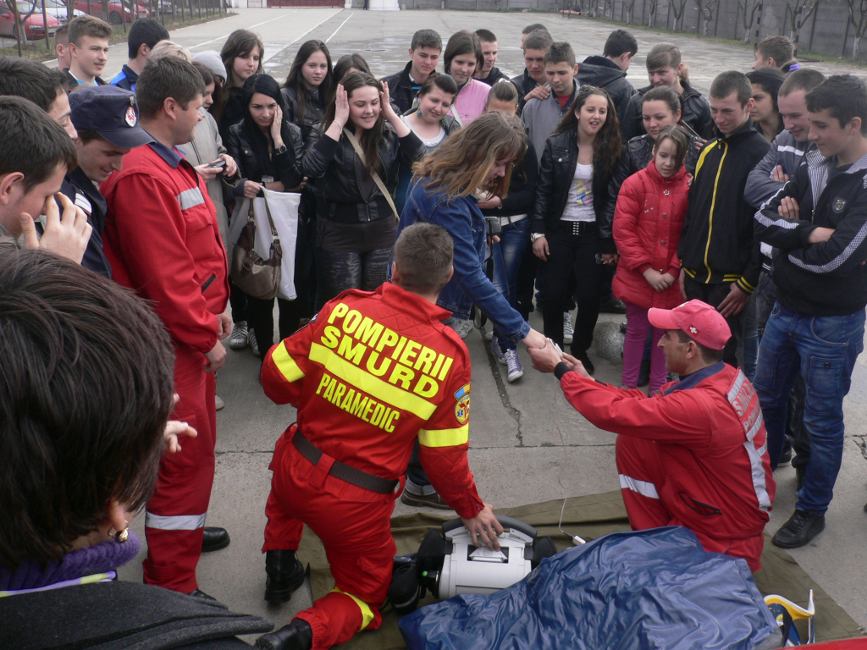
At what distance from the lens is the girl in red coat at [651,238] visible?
4.75m

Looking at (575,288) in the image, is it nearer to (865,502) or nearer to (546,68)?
(546,68)

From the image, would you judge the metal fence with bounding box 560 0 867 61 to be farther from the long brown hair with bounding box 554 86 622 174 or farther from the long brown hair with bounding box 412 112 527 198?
the long brown hair with bounding box 412 112 527 198

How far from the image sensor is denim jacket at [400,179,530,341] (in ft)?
12.5

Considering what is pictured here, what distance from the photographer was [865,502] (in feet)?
13.6

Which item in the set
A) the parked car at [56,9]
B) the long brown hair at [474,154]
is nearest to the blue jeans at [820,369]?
the long brown hair at [474,154]

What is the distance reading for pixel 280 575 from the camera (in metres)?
3.32

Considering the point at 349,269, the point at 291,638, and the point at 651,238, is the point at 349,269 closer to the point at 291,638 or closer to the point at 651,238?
the point at 651,238

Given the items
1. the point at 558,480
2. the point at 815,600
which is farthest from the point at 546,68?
the point at 815,600

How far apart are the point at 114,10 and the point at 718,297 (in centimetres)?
3285

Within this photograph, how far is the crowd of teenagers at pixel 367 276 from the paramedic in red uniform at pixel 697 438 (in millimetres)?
17

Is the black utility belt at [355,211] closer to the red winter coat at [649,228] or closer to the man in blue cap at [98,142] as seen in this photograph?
the red winter coat at [649,228]

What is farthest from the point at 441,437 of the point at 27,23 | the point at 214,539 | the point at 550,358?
the point at 27,23

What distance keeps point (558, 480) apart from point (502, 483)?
316 mm

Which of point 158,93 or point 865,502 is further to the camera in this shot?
point 865,502
